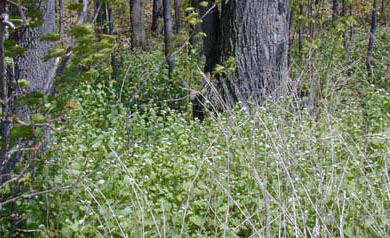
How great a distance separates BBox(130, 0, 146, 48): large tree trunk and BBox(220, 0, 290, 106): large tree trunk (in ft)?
36.1

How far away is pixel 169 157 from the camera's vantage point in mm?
3891

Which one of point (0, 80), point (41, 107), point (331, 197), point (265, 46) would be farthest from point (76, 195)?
point (265, 46)

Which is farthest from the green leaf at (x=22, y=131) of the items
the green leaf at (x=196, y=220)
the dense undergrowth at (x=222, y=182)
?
the green leaf at (x=196, y=220)

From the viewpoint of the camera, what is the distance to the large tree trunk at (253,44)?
5781 millimetres

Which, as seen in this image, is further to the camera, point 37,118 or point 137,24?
point 137,24

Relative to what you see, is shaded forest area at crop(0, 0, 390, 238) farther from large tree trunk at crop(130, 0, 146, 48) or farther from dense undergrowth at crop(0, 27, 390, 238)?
large tree trunk at crop(130, 0, 146, 48)

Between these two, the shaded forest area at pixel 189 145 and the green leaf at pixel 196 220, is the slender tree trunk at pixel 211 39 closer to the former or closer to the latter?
the shaded forest area at pixel 189 145

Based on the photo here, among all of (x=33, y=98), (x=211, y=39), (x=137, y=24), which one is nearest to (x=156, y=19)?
(x=137, y=24)

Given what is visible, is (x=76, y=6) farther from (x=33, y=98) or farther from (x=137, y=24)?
(x=137, y=24)

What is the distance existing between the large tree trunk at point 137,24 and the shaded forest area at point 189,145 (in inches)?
394

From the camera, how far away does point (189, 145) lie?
14.8 feet

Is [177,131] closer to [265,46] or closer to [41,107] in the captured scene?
[265,46]

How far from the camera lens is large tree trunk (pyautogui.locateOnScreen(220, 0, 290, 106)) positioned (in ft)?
19.0

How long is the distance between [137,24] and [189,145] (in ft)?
44.4
